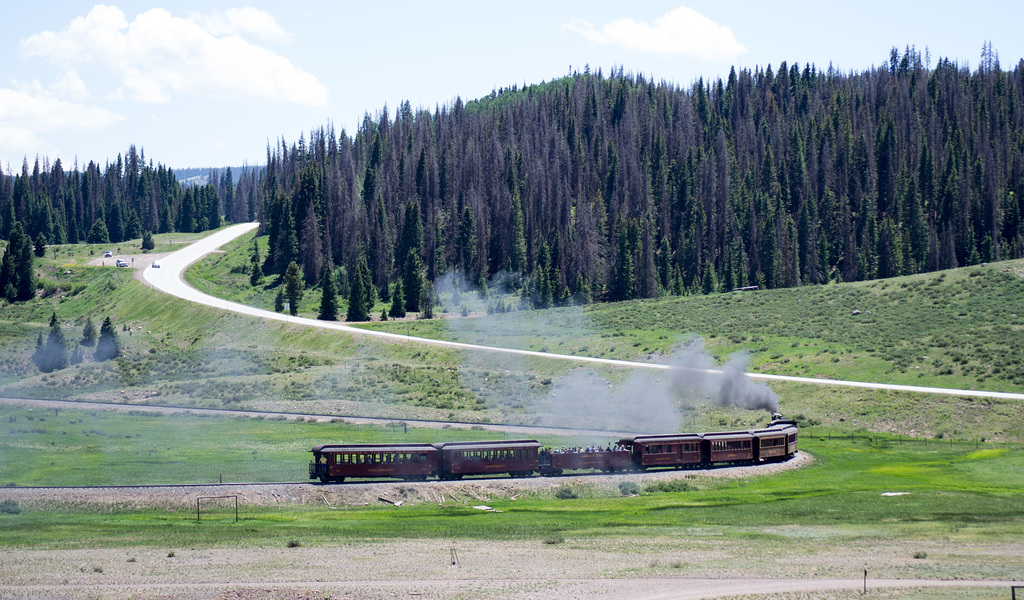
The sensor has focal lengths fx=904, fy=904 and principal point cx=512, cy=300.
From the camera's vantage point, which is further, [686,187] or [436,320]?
[686,187]

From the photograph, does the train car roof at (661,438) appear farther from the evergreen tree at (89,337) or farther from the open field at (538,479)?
the evergreen tree at (89,337)

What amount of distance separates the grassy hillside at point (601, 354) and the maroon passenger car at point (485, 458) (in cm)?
1945

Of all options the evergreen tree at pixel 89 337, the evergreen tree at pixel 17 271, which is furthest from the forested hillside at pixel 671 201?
the evergreen tree at pixel 89 337

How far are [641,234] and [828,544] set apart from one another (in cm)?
11067

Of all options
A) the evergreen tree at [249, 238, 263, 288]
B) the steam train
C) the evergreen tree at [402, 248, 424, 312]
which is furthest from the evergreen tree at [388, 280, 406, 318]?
the steam train

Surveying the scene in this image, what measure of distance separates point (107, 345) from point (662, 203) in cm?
10431

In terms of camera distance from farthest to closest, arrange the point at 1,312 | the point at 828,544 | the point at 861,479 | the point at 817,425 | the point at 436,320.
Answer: the point at 1,312 < the point at 436,320 < the point at 817,425 < the point at 861,479 < the point at 828,544

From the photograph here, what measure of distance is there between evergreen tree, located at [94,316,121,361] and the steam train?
6214 cm

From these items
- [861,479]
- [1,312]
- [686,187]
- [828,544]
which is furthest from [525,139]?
[828,544]

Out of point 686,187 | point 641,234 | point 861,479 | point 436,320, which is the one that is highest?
point 686,187

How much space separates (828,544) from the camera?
34.8 m

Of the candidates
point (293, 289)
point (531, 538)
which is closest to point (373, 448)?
point (531, 538)

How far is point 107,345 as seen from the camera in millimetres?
101812

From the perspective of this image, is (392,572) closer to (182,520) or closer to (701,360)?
(182,520)
